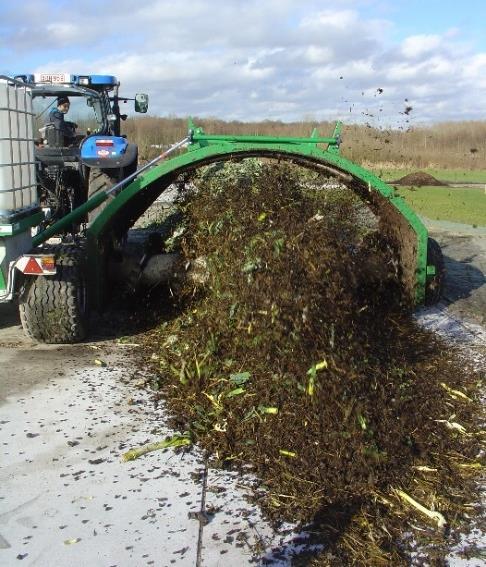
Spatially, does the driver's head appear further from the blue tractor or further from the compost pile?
the compost pile

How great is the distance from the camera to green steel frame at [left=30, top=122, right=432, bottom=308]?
5.71m

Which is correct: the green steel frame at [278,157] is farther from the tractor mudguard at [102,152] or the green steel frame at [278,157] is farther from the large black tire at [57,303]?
the tractor mudguard at [102,152]

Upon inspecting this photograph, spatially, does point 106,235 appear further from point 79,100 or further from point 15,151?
point 79,100

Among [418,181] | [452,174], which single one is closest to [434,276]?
[418,181]

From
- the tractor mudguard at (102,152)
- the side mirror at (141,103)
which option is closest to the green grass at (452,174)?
the side mirror at (141,103)

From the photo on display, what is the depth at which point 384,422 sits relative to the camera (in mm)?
3598

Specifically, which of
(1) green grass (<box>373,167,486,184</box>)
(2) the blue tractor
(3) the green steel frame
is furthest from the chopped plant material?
(1) green grass (<box>373,167,486,184</box>)

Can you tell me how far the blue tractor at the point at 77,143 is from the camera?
23.0 ft

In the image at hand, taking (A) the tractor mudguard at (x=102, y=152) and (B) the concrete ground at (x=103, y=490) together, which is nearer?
(B) the concrete ground at (x=103, y=490)

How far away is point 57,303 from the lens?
16.6 ft

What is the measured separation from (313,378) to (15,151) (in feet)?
9.17

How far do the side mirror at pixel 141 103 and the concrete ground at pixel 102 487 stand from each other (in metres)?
4.67

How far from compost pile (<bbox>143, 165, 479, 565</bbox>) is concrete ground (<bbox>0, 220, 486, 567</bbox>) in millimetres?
181

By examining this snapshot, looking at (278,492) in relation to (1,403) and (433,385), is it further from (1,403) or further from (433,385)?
(1,403)
